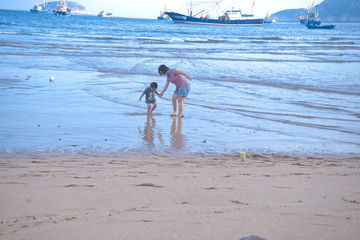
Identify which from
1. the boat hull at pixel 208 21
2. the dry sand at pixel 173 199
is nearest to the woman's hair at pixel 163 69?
the dry sand at pixel 173 199

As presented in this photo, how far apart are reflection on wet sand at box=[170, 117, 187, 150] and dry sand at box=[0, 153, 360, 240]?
804mm

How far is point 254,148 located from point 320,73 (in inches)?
451

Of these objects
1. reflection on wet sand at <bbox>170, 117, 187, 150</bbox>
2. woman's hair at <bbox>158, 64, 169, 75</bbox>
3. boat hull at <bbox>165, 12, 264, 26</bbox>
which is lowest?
reflection on wet sand at <bbox>170, 117, 187, 150</bbox>

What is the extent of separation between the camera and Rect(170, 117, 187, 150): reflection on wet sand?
203 inches

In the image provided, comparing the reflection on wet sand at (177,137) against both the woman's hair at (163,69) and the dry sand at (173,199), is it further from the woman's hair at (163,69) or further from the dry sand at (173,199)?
the woman's hair at (163,69)

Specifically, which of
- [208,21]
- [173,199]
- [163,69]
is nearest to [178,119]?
[163,69]

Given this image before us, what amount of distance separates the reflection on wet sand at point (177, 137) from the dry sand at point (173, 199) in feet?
2.64

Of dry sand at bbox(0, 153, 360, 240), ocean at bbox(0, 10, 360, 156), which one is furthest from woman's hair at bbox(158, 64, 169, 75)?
dry sand at bbox(0, 153, 360, 240)

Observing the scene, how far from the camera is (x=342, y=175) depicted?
3904 millimetres

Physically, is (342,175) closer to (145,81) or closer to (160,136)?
(160,136)

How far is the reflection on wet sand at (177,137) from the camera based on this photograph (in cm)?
515

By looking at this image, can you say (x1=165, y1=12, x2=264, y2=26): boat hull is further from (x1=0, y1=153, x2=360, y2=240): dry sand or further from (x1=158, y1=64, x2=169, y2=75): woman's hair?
(x1=0, y1=153, x2=360, y2=240): dry sand

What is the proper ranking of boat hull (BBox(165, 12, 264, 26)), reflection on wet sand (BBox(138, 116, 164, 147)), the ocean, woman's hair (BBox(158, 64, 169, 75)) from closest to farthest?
the ocean < reflection on wet sand (BBox(138, 116, 164, 147)) < woman's hair (BBox(158, 64, 169, 75)) < boat hull (BBox(165, 12, 264, 26))

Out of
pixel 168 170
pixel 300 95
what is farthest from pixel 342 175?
pixel 300 95
